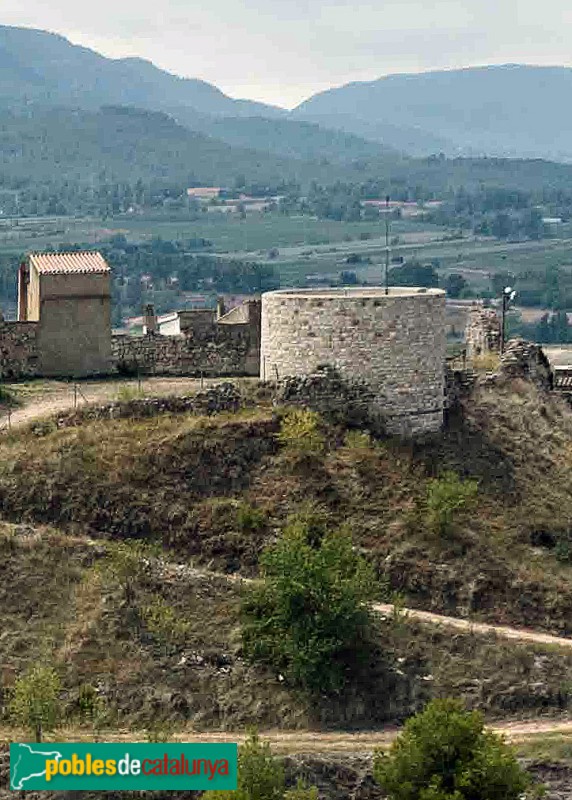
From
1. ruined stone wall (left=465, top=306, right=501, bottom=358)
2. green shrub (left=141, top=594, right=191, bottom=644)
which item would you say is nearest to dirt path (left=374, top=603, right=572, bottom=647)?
green shrub (left=141, top=594, right=191, bottom=644)

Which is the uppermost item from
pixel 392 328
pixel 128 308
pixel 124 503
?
pixel 392 328

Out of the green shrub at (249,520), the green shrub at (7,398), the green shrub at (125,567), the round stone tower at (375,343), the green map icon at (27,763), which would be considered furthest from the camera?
the green shrub at (7,398)

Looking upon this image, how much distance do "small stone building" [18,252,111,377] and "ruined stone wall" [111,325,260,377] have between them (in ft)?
3.12

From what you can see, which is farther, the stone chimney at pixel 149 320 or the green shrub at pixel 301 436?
the stone chimney at pixel 149 320

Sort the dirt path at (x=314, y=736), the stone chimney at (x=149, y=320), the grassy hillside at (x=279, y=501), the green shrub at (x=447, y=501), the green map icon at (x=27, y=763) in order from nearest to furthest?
the green map icon at (x=27, y=763)
the dirt path at (x=314, y=736)
the grassy hillside at (x=279, y=501)
the green shrub at (x=447, y=501)
the stone chimney at (x=149, y=320)

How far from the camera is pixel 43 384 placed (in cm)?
3966

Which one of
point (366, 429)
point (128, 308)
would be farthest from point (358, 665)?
point (128, 308)

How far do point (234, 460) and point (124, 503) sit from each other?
2334 millimetres

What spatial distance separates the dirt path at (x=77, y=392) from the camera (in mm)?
37031

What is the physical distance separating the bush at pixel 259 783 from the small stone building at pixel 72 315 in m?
13.5

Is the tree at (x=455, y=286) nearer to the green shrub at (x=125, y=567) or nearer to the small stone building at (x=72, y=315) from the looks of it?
the small stone building at (x=72, y=315)

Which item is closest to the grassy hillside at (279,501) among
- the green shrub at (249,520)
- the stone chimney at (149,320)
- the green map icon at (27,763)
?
the green shrub at (249,520)

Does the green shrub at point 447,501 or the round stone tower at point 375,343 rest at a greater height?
the round stone tower at point 375,343

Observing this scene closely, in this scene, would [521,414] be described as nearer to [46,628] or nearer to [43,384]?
[43,384]
